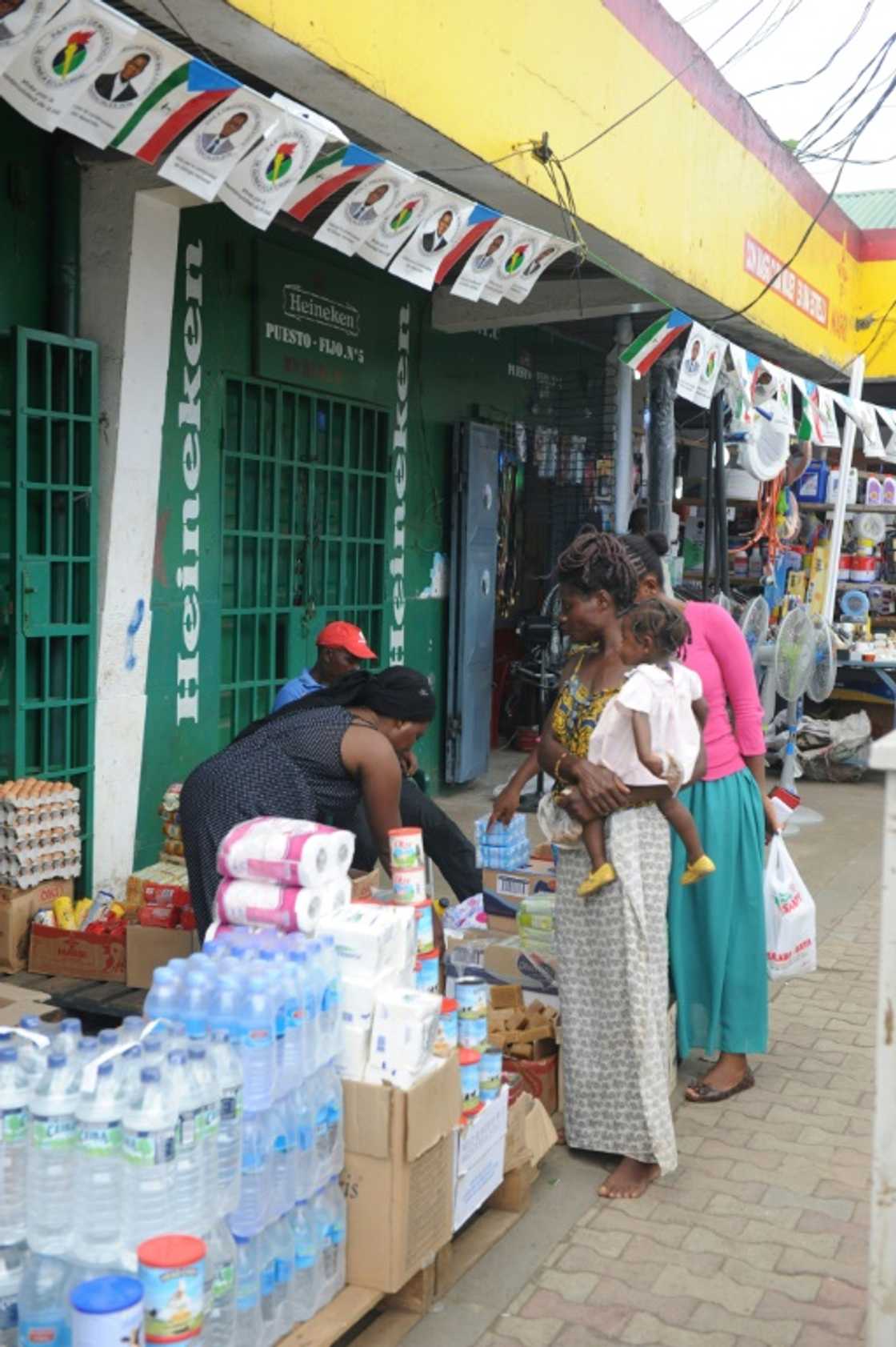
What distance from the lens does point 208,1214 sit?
2402mm

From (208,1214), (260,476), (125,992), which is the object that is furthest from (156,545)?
(208,1214)

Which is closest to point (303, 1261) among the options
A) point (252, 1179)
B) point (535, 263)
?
point (252, 1179)

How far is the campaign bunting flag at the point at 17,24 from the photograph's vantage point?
11.1 feet

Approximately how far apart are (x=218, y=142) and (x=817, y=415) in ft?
21.6

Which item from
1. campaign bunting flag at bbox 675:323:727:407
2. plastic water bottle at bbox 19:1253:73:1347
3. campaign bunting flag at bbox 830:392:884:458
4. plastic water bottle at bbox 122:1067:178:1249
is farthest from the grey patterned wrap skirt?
campaign bunting flag at bbox 830:392:884:458

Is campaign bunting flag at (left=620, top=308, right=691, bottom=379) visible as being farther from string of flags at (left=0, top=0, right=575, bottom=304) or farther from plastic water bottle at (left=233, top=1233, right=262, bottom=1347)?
plastic water bottle at (left=233, top=1233, right=262, bottom=1347)

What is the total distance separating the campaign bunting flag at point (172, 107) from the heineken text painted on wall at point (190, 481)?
2521 millimetres

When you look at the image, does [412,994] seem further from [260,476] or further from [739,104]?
[739,104]

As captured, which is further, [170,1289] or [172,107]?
[172,107]

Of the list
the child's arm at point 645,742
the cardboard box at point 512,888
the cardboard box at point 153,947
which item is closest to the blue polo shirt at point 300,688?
the cardboard box at point 512,888

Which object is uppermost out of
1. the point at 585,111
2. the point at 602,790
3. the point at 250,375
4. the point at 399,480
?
the point at 585,111

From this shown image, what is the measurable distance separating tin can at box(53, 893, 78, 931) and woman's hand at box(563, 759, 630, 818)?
2636 millimetres

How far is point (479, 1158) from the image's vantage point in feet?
11.2

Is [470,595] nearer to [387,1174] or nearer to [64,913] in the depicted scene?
[64,913]
